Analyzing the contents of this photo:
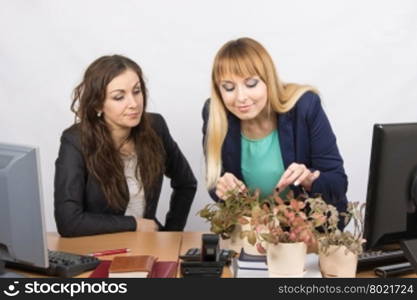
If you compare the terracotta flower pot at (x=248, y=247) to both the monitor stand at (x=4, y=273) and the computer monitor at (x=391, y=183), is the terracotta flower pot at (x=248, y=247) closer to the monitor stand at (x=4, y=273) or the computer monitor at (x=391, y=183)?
the computer monitor at (x=391, y=183)

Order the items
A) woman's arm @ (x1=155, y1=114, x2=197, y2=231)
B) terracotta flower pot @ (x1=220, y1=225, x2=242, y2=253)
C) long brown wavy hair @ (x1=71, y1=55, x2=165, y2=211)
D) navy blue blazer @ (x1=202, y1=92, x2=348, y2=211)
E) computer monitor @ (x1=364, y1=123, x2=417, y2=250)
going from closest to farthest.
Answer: computer monitor @ (x1=364, y1=123, x2=417, y2=250) < terracotta flower pot @ (x1=220, y1=225, x2=242, y2=253) < navy blue blazer @ (x1=202, y1=92, x2=348, y2=211) < long brown wavy hair @ (x1=71, y1=55, x2=165, y2=211) < woman's arm @ (x1=155, y1=114, x2=197, y2=231)

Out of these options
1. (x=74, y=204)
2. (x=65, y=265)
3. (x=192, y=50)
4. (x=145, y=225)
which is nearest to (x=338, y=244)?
(x=65, y=265)

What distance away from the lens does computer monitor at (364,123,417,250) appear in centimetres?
178

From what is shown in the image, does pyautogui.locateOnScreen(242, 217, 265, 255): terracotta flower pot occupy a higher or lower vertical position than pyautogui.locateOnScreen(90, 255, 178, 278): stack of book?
higher

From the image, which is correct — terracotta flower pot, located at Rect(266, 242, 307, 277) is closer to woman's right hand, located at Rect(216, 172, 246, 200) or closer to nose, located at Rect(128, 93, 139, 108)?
woman's right hand, located at Rect(216, 172, 246, 200)

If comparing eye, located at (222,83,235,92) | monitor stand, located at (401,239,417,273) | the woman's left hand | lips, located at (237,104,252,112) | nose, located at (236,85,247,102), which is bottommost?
Result: monitor stand, located at (401,239,417,273)

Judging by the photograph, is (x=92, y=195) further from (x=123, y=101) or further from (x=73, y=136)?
(x=123, y=101)

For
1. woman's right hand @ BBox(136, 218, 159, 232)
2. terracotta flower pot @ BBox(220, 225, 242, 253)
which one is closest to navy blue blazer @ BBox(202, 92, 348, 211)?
woman's right hand @ BBox(136, 218, 159, 232)

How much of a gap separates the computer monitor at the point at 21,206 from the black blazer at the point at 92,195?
2.61 ft

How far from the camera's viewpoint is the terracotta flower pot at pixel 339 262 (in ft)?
6.40

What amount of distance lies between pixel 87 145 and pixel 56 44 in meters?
1.35

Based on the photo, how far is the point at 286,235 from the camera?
188cm

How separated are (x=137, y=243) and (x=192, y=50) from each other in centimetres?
182

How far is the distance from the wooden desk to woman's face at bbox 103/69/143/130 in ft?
1.78
